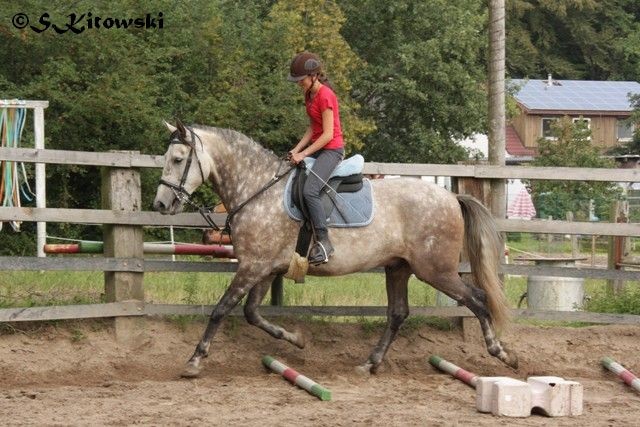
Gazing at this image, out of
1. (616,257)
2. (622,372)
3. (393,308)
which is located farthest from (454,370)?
(616,257)

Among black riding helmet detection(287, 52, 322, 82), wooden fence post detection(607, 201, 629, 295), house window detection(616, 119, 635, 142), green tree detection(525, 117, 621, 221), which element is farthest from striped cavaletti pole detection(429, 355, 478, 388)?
house window detection(616, 119, 635, 142)

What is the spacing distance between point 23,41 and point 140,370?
16.2m

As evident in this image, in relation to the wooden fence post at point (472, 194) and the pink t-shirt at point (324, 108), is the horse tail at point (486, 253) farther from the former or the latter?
the pink t-shirt at point (324, 108)

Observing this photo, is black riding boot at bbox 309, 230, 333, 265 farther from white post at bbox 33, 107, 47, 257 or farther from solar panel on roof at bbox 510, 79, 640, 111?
solar panel on roof at bbox 510, 79, 640, 111

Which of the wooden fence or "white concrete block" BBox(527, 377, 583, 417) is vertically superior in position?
the wooden fence

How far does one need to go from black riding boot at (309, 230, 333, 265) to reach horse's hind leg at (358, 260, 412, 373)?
0.88 meters

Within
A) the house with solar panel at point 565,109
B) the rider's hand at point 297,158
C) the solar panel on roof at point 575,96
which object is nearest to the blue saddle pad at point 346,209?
the rider's hand at point 297,158

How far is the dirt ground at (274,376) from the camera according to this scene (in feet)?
26.5

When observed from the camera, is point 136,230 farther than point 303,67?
Yes

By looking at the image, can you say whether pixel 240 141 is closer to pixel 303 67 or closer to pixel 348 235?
pixel 303 67

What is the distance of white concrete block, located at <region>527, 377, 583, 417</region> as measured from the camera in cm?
827

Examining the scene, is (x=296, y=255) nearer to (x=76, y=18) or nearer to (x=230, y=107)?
(x=76, y=18)

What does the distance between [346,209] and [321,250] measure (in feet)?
1.49

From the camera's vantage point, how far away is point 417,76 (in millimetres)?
40031
